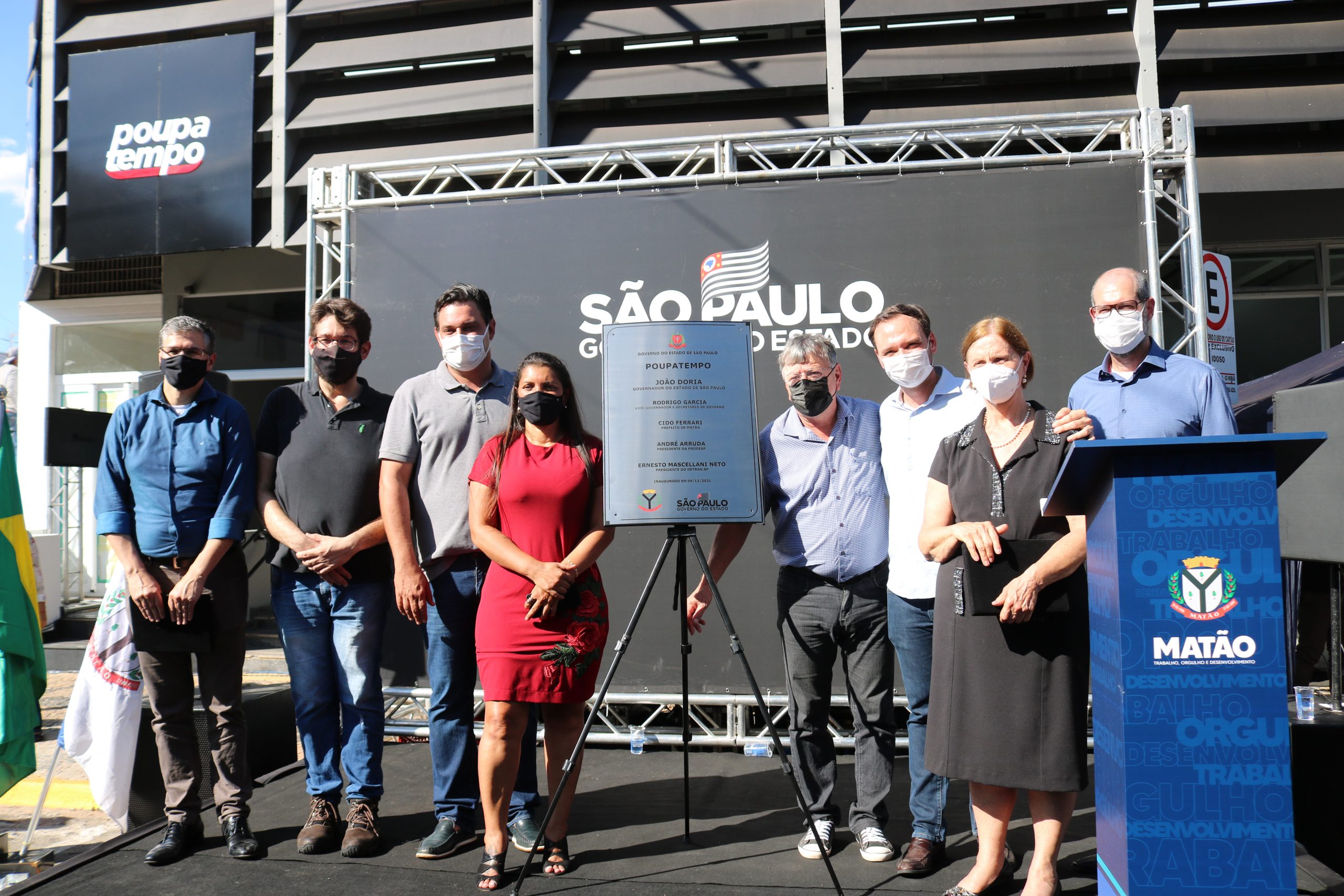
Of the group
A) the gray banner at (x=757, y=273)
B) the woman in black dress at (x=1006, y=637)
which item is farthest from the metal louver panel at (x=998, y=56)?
the woman in black dress at (x=1006, y=637)

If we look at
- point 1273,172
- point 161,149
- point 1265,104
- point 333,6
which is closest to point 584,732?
point 1273,172

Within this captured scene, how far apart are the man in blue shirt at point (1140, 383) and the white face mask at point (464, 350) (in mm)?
2230

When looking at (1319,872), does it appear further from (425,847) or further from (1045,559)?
(425,847)

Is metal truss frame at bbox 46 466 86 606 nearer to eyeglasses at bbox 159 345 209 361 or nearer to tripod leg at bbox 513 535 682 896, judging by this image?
eyeglasses at bbox 159 345 209 361

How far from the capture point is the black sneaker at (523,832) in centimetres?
346

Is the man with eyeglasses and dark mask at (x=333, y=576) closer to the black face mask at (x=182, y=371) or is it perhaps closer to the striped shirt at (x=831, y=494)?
the black face mask at (x=182, y=371)

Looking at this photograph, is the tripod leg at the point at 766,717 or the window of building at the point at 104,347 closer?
the tripod leg at the point at 766,717

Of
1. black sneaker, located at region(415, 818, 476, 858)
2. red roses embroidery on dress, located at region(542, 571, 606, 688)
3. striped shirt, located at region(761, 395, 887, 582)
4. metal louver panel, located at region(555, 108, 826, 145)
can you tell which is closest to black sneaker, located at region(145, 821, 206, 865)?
black sneaker, located at region(415, 818, 476, 858)

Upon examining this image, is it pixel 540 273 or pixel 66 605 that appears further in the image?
pixel 66 605

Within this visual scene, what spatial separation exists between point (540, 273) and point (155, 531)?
240 cm

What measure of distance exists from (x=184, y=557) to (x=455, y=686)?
116 centimetres

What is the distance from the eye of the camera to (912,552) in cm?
328

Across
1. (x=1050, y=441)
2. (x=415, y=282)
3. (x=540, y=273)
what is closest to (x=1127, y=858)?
(x=1050, y=441)

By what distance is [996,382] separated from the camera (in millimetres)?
2740
